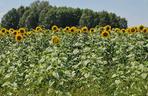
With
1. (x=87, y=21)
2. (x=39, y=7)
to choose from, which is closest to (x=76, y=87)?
(x=87, y=21)

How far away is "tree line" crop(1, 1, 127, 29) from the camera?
281ft

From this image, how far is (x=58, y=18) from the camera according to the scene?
284 feet

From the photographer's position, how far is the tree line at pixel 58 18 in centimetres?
8550

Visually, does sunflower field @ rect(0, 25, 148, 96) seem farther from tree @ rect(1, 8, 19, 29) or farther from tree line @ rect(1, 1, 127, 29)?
tree @ rect(1, 8, 19, 29)

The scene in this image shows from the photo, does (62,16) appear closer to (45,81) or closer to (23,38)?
(23,38)

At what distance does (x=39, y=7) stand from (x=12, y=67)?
8915 centimetres

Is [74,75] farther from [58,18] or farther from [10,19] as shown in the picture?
[10,19]

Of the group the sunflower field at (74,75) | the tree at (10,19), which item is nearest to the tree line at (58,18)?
the tree at (10,19)

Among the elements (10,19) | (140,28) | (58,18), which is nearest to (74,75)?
(140,28)

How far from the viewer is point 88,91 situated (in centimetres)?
937

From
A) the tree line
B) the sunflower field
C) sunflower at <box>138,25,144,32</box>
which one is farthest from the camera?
the tree line

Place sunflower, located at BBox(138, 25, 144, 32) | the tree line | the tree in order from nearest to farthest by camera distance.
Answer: sunflower, located at BBox(138, 25, 144, 32) < the tree line < the tree

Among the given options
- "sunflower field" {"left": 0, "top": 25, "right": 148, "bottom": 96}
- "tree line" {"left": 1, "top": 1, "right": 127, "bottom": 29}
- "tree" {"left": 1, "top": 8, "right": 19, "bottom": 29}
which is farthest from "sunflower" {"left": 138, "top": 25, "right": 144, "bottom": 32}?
"tree" {"left": 1, "top": 8, "right": 19, "bottom": 29}

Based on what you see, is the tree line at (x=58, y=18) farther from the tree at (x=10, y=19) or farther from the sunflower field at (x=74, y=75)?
the sunflower field at (x=74, y=75)
